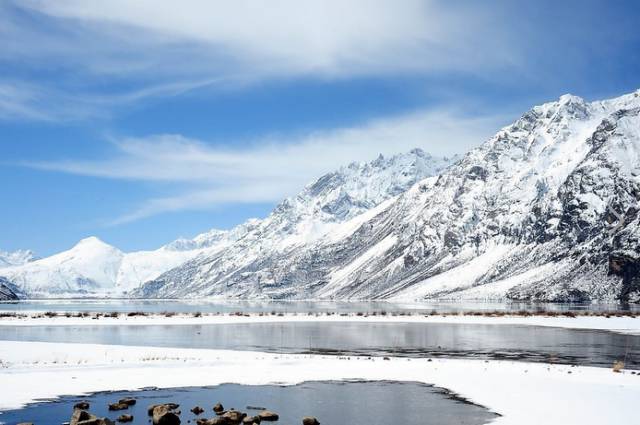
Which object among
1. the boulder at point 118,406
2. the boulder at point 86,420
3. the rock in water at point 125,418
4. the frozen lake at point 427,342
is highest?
the frozen lake at point 427,342

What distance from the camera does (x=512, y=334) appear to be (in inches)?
3206

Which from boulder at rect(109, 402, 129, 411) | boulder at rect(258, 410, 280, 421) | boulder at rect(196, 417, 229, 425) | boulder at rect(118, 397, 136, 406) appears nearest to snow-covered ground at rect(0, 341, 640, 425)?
boulder at rect(109, 402, 129, 411)

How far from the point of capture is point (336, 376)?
140ft

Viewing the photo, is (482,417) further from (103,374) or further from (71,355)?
(71,355)

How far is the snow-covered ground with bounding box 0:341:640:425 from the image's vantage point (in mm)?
31297

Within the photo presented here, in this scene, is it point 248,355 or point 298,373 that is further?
point 248,355

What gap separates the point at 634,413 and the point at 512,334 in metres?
53.4

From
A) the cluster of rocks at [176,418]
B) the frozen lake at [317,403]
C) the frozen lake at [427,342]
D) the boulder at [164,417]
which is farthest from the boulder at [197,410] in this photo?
the frozen lake at [427,342]

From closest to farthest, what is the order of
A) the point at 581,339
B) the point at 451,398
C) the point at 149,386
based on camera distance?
the point at 451,398 < the point at 149,386 < the point at 581,339

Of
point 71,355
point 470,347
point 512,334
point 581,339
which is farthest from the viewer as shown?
point 512,334

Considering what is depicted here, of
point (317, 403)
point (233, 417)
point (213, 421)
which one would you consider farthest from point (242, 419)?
point (317, 403)

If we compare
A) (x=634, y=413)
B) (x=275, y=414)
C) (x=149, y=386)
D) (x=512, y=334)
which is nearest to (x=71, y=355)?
(x=149, y=386)

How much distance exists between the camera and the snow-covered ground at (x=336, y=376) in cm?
3130

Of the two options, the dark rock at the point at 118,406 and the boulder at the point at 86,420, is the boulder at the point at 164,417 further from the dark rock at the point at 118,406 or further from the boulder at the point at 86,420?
the dark rock at the point at 118,406
